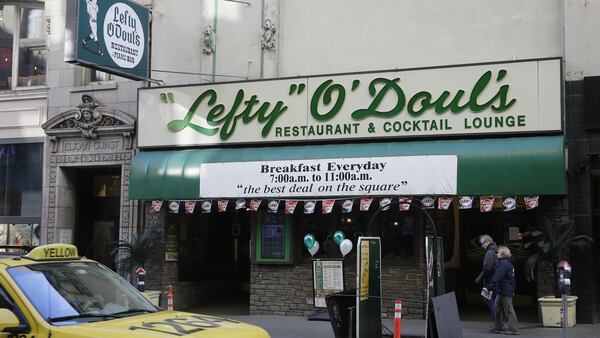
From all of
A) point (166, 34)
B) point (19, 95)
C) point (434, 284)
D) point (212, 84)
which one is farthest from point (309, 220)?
point (19, 95)

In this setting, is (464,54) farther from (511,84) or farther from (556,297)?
(556,297)

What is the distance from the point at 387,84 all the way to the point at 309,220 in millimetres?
3560

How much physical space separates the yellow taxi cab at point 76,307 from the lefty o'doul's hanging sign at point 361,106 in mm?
9098

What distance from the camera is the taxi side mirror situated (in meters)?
5.72

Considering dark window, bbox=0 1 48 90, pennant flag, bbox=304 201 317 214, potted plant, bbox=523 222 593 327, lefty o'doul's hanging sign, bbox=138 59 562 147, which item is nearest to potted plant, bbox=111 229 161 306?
lefty o'doul's hanging sign, bbox=138 59 562 147

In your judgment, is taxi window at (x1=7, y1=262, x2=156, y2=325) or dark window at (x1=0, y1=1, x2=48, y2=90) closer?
taxi window at (x1=7, y1=262, x2=156, y2=325)

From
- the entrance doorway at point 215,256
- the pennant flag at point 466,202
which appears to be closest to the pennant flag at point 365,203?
the pennant flag at point 466,202

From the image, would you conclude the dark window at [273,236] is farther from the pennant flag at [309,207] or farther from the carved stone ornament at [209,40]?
the carved stone ornament at [209,40]

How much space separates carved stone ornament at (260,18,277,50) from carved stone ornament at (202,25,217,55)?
1.35 m

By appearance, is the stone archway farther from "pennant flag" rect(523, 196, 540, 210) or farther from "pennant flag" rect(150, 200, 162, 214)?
"pennant flag" rect(523, 196, 540, 210)

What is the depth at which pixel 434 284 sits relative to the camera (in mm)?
11656

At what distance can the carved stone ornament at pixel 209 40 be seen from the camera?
57.9 feet

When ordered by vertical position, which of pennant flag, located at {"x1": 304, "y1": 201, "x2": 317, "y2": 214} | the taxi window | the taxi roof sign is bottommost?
the taxi window

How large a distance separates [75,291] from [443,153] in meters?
9.37
